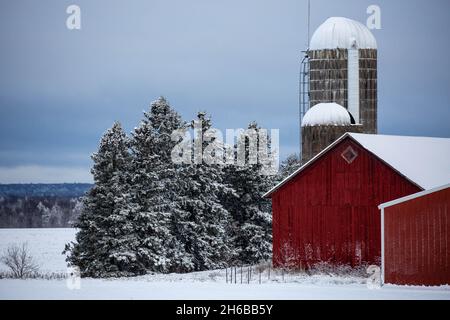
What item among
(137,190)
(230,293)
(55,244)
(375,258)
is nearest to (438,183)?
(375,258)

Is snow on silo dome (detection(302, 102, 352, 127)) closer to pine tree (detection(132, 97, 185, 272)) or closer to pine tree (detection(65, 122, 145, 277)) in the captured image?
pine tree (detection(132, 97, 185, 272))

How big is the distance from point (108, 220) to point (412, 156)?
13.0m

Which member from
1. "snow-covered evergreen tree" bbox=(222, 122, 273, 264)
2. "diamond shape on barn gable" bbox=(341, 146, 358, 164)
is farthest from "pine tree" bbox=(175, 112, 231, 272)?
"diamond shape on barn gable" bbox=(341, 146, 358, 164)

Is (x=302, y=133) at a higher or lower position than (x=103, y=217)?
higher

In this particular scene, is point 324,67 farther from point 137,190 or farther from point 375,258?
point 375,258

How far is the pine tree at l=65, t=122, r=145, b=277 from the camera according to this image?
45344mm

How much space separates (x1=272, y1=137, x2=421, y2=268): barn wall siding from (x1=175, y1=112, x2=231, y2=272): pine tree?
32.9 feet

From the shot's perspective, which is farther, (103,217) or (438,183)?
(103,217)

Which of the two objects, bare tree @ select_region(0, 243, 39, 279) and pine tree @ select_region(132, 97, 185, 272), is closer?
bare tree @ select_region(0, 243, 39, 279)

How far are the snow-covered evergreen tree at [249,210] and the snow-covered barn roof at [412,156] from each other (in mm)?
11123

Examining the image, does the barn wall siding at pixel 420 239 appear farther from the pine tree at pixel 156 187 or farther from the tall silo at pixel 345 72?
the tall silo at pixel 345 72
